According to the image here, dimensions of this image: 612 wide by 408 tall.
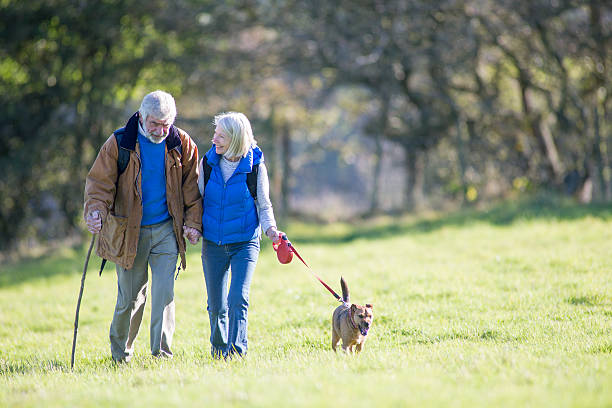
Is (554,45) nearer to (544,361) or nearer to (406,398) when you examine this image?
(544,361)

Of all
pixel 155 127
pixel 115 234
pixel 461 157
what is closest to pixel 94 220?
pixel 115 234

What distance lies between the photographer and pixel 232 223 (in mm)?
5375

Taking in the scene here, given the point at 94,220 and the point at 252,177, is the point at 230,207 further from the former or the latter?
the point at 94,220

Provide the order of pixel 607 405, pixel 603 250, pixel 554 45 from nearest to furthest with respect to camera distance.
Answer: pixel 607 405
pixel 603 250
pixel 554 45

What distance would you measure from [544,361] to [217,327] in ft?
8.89

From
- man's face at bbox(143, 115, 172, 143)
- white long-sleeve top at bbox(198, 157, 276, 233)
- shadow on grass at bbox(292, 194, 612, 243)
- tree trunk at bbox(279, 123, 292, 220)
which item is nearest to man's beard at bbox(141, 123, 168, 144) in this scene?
man's face at bbox(143, 115, 172, 143)

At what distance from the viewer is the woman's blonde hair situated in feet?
17.4

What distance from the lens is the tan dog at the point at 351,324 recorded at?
17.0 ft

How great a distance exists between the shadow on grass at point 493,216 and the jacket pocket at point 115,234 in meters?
10.2

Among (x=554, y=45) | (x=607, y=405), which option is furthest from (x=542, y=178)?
(x=607, y=405)

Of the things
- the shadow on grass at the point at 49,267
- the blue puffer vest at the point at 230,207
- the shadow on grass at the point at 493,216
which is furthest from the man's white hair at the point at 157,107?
the shadow on grass at the point at 493,216

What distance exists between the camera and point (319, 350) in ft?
18.9

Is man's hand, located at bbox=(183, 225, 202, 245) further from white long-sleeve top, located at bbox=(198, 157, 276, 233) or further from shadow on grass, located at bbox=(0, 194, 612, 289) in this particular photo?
shadow on grass, located at bbox=(0, 194, 612, 289)

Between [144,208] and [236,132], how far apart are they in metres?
1.07
